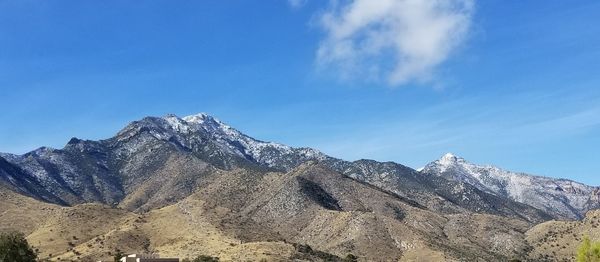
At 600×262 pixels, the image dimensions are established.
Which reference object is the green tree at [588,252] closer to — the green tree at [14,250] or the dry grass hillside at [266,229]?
the dry grass hillside at [266,229]

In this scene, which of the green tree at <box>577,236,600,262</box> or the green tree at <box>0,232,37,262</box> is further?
the green tree at <box>0,232,37,262</box>

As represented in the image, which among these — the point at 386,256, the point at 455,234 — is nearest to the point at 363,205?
the point at 455,234

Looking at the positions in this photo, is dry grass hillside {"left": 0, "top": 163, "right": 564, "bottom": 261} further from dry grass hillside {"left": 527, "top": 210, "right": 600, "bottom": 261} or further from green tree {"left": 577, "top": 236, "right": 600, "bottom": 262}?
green tree {"left": 577, "top": 236, "right": 600, "bottom": 262}

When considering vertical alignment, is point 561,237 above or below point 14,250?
above

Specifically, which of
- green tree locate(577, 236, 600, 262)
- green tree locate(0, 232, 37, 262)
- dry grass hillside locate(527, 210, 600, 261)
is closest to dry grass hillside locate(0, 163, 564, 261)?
dry grass hillside locate(527, 210, 600, 261)

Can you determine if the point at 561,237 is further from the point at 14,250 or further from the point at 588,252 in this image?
the point at 14,250

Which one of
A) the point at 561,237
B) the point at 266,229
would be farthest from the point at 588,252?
the point at 561,237

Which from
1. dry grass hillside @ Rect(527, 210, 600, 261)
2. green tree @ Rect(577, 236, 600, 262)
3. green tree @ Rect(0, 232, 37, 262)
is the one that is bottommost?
green tree @ Rect(577, 236, 600, 262)

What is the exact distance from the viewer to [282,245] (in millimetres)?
137625

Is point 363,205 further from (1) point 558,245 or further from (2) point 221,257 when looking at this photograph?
(2) point 221,257

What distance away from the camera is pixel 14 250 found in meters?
92.3

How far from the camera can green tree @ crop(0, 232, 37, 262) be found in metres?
91.2

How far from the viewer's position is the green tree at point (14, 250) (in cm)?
9125

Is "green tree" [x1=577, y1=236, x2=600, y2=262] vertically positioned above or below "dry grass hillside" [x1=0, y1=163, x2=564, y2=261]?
below
